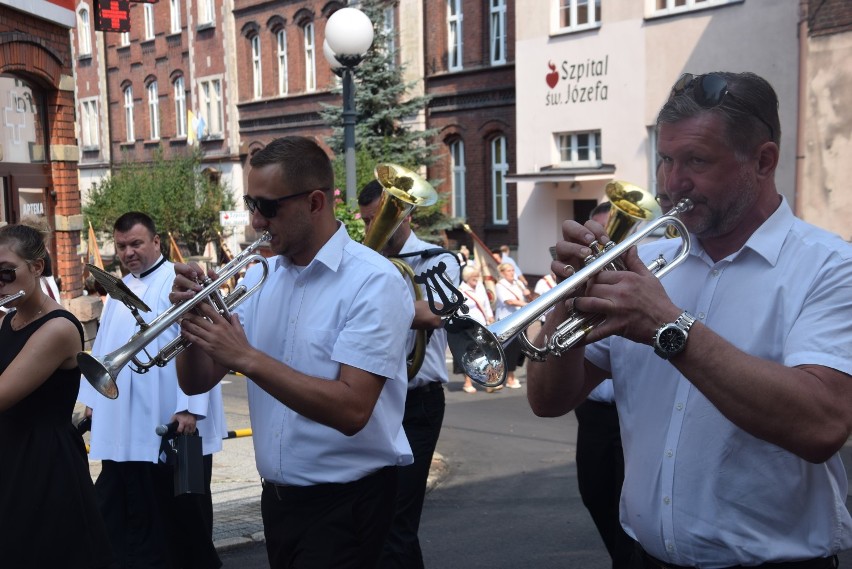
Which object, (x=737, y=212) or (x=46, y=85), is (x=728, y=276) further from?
(x=46, y=85)

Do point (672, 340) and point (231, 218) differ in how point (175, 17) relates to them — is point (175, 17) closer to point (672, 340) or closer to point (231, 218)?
point (231, 218)

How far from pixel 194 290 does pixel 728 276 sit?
67.3 inches

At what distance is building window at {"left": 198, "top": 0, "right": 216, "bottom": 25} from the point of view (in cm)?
3762

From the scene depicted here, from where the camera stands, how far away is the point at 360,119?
2736 cm

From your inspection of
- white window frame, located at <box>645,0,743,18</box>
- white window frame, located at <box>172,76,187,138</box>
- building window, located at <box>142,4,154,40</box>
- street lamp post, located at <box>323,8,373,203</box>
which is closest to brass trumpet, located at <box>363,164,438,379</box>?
street lamp post, located at <box>323,8,373,203</box>

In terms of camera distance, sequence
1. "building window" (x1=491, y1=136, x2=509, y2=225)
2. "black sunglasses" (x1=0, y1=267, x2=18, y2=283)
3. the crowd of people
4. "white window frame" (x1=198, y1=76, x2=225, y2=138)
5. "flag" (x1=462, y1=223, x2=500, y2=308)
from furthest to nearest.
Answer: "white window frame" (x1=198, y1=76, x2=225, y2=138)
"building window" (x1=491, y1=136, x2=509, y2=225)
"flag" (x1=462, y1=223, x2=500, y2=308)
"black sunglasses" (x1=0, y1=267, x2=18, y2=283)
the crowd of people

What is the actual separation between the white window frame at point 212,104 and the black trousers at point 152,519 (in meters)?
33.4

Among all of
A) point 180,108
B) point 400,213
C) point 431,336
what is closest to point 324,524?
point 431,336

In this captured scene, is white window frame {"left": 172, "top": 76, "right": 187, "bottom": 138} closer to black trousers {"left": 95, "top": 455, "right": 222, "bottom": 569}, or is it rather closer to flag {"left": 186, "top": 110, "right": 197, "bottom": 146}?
flag {"left": 186, "top": 110, "right": 197, "bottom": 146}

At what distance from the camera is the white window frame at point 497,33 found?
82.8 feet

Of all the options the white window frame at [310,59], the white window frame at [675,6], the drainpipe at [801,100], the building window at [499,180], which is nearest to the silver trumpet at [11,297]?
the drainpipe at [801,100]

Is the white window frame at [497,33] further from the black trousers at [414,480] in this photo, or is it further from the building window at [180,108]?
the black trousers at [414,480]

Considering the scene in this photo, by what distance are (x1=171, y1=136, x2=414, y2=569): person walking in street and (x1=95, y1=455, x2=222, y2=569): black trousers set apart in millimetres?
2039

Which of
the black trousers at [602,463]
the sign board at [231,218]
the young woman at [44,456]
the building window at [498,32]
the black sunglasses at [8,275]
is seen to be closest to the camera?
the young woman at [44,456]
